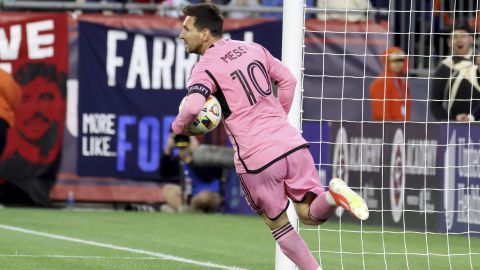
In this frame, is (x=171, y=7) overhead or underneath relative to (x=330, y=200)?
overhead

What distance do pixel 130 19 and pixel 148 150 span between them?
1814mm

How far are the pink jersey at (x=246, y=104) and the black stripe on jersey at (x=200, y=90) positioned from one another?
0.08 feet

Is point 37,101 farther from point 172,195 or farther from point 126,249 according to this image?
point 126,249

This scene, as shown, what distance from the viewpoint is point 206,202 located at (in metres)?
17.1

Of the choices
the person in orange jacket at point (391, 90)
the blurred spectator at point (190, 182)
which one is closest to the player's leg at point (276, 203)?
the person in orange jacket at point (391, 90)

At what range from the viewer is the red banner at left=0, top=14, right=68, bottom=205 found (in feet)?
56.0

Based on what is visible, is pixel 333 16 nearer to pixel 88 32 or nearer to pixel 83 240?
pixel 88 32

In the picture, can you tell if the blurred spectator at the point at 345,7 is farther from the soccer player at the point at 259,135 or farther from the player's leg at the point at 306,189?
the player's leg at the point at 306,189

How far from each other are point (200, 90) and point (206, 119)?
0.19 m

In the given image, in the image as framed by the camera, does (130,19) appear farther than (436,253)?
Yes

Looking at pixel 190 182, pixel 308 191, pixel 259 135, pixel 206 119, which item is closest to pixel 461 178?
pixel 190 182

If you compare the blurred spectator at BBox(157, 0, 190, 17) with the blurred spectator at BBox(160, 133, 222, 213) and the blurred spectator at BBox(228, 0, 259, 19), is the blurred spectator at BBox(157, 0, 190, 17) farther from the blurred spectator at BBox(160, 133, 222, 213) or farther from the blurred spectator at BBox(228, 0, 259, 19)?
the blurred spectator at BBox(160, 133, 222, 213)

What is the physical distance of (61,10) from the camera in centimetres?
1805

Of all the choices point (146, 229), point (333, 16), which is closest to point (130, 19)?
point (333, 16)
